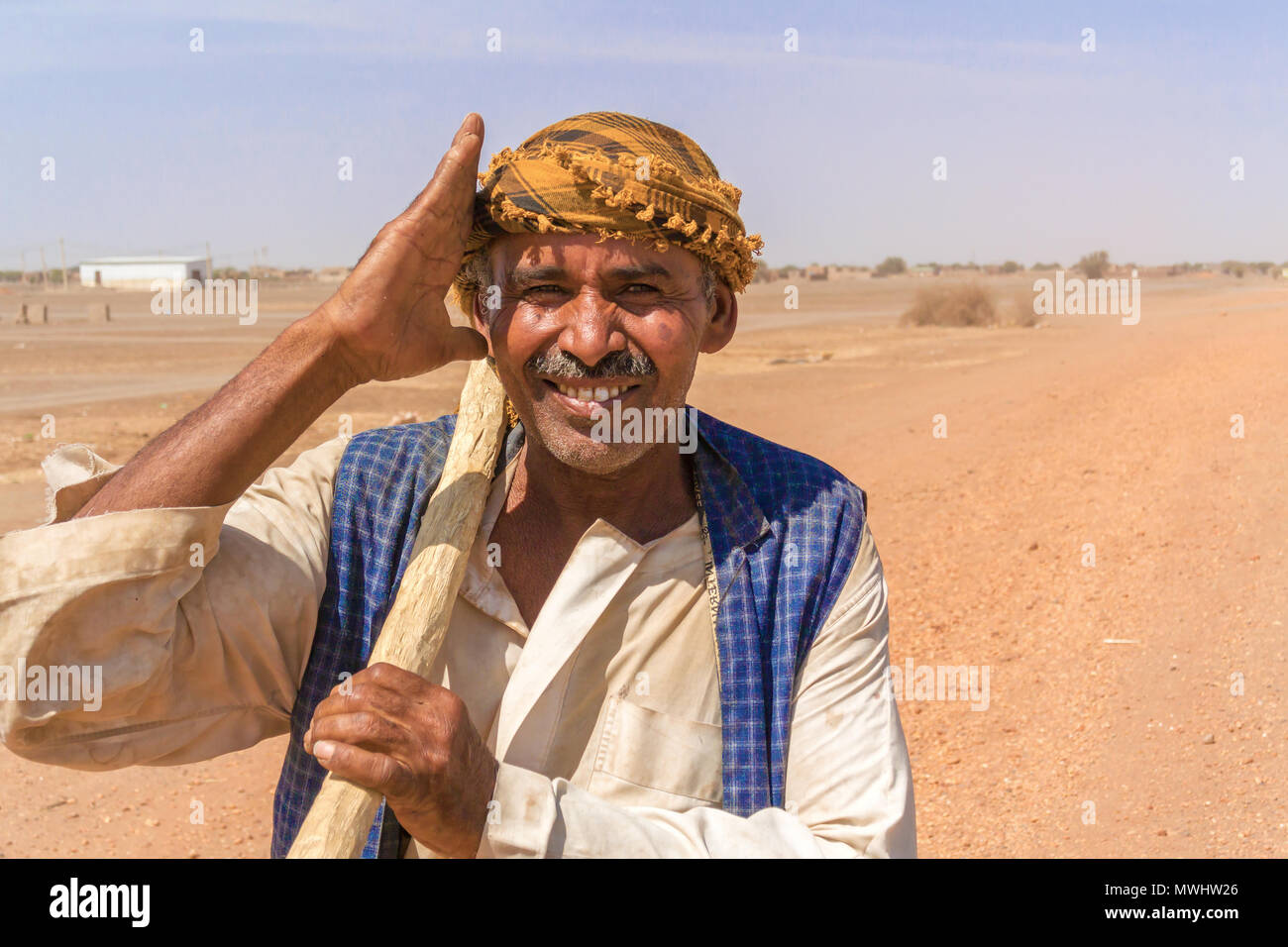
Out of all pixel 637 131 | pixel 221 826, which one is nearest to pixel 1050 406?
pixel 221 826

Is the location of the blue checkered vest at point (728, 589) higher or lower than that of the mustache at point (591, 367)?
lower

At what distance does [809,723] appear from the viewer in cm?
213

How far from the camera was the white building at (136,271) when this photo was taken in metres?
68.8

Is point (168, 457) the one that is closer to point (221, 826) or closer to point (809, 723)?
point (809, 723)


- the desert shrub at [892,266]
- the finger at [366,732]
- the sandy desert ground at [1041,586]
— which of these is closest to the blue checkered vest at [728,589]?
the finger at [366,732]

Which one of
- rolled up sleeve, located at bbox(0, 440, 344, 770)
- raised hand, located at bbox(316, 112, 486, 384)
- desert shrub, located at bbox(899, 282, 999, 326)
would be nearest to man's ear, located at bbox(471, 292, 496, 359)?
raised hand, located at bbox(316, 112, 486, 384)

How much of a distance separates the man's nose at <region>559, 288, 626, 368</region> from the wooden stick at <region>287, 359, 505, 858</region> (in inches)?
10.4

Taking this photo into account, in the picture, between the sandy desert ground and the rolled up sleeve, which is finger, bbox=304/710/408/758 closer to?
the rolled up sleeve

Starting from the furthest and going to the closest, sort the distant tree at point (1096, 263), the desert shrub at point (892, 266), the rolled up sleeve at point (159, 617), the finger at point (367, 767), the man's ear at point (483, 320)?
the desert shrub at point (892, 266), the distant tree at point (1096, 263), the man's ear at point (483, 320), the rolled up sleeve at point (159, 617), the finger at point (367, 767)

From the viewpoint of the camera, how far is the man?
1.86 metres

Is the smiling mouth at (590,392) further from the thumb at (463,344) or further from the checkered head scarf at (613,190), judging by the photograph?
the checkered head scarf at (613,190)

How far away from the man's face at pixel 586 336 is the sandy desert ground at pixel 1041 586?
116 inches

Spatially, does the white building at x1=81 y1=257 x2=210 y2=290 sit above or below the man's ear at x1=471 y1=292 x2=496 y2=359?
above

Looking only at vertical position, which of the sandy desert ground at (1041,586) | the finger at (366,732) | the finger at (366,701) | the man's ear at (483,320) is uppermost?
the man's ear at (483,320)
